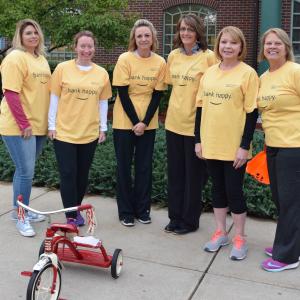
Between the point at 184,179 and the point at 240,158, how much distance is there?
3.09 ft

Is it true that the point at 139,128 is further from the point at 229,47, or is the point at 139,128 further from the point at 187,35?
the point at 229,47

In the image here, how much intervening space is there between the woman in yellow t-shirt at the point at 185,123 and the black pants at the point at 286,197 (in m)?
0.83

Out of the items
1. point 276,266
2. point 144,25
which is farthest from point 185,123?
point 276,266

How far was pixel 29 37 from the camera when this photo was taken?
14.5 feet

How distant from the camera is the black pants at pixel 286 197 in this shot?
3670mm

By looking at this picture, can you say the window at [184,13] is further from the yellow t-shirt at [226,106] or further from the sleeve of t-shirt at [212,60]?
the yellow t-shirt at [226,106]

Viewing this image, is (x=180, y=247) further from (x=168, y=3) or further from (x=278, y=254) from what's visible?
(x=168, y=3)

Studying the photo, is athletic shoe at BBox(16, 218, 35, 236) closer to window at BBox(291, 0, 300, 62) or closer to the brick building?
the brick building

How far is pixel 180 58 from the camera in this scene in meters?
4.39

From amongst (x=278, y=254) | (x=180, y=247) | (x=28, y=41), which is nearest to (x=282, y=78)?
(x=278, y=254)

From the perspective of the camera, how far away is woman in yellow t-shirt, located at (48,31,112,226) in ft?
14.4

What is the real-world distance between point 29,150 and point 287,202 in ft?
7.55

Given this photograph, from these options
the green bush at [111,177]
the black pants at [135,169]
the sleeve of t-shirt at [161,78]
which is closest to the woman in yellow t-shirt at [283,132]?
the sleeve of t-shirt at [161,78]

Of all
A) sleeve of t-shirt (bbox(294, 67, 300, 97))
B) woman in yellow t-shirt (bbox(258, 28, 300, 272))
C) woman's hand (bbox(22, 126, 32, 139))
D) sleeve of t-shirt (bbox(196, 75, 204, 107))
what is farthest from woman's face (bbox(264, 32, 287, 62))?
woman's hand (bbox(22, 126, 32, 139))
